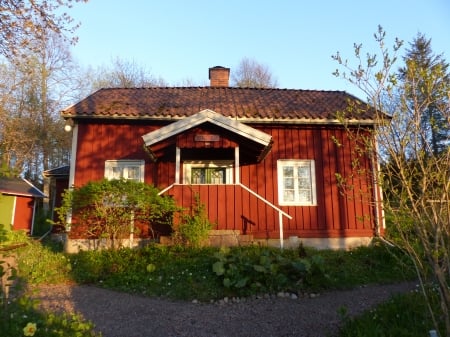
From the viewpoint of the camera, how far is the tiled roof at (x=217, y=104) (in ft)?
35.0

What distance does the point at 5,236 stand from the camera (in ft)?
10.1

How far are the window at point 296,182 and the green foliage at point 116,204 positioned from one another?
3619 mm

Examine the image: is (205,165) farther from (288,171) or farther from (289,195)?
(289,195)

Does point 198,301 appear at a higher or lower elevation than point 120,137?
lower

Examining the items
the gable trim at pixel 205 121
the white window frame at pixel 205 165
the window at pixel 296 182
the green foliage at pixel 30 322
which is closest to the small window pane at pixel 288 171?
the window at pixel 296 182

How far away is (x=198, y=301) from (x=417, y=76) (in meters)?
4.74

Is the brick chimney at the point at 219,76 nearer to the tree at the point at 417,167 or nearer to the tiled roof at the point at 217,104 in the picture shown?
the tiled roof at the point at 217,104

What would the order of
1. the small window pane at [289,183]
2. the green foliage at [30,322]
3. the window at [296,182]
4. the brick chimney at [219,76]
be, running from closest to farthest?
the green foliage at [30,322], the window at [296,182], the small window pane at [289,183], the brick chimney at [219,76]

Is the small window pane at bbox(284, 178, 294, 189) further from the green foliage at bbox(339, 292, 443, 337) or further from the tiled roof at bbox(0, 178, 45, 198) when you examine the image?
the tiled roof at bbox(0, 178, 45, 198)

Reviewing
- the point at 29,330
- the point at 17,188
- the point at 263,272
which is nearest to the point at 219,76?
the point at 263,272

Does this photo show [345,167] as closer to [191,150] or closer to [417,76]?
[191,150]

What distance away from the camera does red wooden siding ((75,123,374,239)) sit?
33.7 ft

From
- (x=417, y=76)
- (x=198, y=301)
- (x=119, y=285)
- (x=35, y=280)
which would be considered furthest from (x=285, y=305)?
(x=35, y=280)

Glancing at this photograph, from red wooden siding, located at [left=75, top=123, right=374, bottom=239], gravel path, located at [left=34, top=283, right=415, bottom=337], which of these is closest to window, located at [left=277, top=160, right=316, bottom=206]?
red wooden siding, located at [left=75, top=123, right=374, bottom=239]
